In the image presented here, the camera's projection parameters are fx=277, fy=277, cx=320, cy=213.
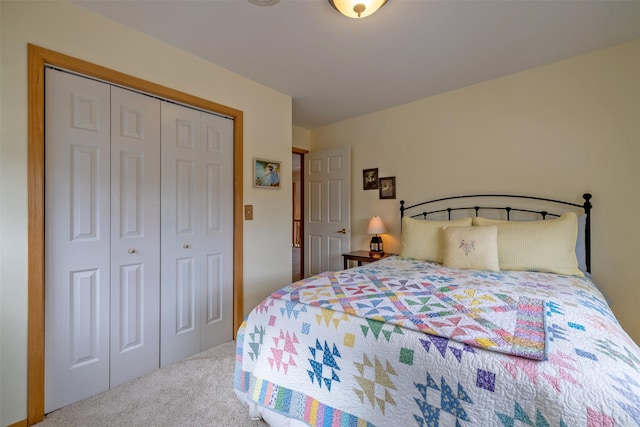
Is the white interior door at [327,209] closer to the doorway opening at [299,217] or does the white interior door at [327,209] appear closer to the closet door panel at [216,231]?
the doorway opening at [299,217]

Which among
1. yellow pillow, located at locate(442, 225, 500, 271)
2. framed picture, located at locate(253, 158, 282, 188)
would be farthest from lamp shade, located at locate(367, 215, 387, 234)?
framed picture, located at locate(253, 158, 282, 188)

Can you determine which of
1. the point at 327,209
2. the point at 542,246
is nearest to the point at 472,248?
the point at 542,246

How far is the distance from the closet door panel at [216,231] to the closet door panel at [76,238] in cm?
67

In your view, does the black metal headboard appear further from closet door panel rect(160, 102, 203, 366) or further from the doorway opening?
closet door panel rect(160, 102, 203, 366)

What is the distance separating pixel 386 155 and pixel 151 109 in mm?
2449

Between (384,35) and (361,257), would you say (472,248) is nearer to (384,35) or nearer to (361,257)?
(361,257)

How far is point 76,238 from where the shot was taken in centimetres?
169

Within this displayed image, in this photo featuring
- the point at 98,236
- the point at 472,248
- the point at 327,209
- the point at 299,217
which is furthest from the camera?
the point at 299,217

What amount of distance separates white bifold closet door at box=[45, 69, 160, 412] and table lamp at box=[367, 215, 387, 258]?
2.13m

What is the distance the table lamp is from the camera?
318 centimetres

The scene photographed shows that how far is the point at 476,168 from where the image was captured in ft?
8.96

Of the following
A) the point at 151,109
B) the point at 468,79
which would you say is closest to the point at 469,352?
the point at 151,109

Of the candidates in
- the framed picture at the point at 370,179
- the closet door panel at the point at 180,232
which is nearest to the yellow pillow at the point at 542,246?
the framed picture at the point at 370,179

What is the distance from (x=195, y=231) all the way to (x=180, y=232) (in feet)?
0.39
